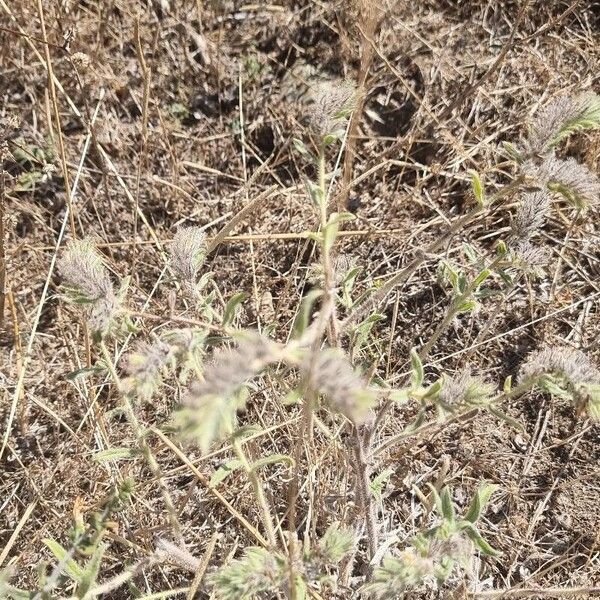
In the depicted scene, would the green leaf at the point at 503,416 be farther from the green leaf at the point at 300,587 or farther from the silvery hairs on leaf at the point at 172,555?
the silvery hairs on leaf at the point at 172,555

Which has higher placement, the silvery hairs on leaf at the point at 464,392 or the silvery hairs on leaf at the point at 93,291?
the silvery hairs on leaf at the point at 464,392

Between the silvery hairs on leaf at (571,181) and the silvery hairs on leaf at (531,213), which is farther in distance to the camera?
the silvery hairs on leaf at (531,213)

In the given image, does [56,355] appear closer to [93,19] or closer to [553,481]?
[93,19]

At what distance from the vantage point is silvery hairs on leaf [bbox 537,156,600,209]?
1533mm

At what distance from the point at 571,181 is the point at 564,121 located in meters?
0.15

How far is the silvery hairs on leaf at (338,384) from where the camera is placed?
117 cm

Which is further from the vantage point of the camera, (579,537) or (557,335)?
(557,335)

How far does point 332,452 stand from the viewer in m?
2.49

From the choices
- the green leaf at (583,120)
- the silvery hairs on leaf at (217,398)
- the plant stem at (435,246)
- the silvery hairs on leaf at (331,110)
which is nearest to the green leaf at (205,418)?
the silvery hairs on leaf at (217,398)

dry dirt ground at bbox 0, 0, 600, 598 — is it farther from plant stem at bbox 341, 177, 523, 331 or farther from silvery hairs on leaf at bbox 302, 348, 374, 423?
silvery hairs on leaf at bbox 302, 348, 374, 423

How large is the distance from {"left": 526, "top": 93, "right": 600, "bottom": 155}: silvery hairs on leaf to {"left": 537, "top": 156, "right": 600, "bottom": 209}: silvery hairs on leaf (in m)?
0.04

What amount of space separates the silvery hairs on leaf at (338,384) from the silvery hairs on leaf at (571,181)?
2.10ft

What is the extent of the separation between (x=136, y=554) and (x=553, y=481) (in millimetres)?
1471

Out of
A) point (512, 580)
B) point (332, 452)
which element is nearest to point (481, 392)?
point (332, 452)
